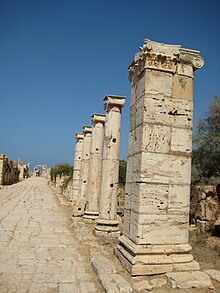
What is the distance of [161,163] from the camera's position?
5234 millimetres

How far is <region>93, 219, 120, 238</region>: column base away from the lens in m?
8.47

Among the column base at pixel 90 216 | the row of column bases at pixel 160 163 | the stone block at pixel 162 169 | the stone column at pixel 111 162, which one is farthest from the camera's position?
the column base at pixel 90 216

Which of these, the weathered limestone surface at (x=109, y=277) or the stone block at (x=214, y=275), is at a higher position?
the stone block at (x=214, y=275)

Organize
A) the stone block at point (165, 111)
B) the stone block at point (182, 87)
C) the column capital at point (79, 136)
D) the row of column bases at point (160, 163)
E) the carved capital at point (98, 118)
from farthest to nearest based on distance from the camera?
the column capital at point (79, 136), the carved capital at point (98, 118), the stone block at point (182, 87), the stone block at point (165, 111), the row of column bases at point (160, 163)

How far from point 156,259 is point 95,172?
6555 millimetres

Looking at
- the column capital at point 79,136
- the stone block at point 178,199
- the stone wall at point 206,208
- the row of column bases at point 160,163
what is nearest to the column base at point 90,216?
the stone wall at point 206,208

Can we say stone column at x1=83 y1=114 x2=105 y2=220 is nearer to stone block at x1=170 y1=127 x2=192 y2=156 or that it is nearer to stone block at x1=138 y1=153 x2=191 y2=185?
stone block at x1=138 y1=153 x2=191 y2=185

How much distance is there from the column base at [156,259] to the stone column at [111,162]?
363 centimetres

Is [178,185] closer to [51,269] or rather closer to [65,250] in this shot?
[51,269]

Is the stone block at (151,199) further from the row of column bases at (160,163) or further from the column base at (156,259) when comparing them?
the column base at (156,259)

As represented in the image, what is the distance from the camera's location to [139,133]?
5.40 m

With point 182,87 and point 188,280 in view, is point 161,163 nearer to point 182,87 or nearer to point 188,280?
point 182,87

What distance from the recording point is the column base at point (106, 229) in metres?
8.47

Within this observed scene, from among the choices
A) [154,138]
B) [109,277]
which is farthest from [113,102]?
[109,277]
